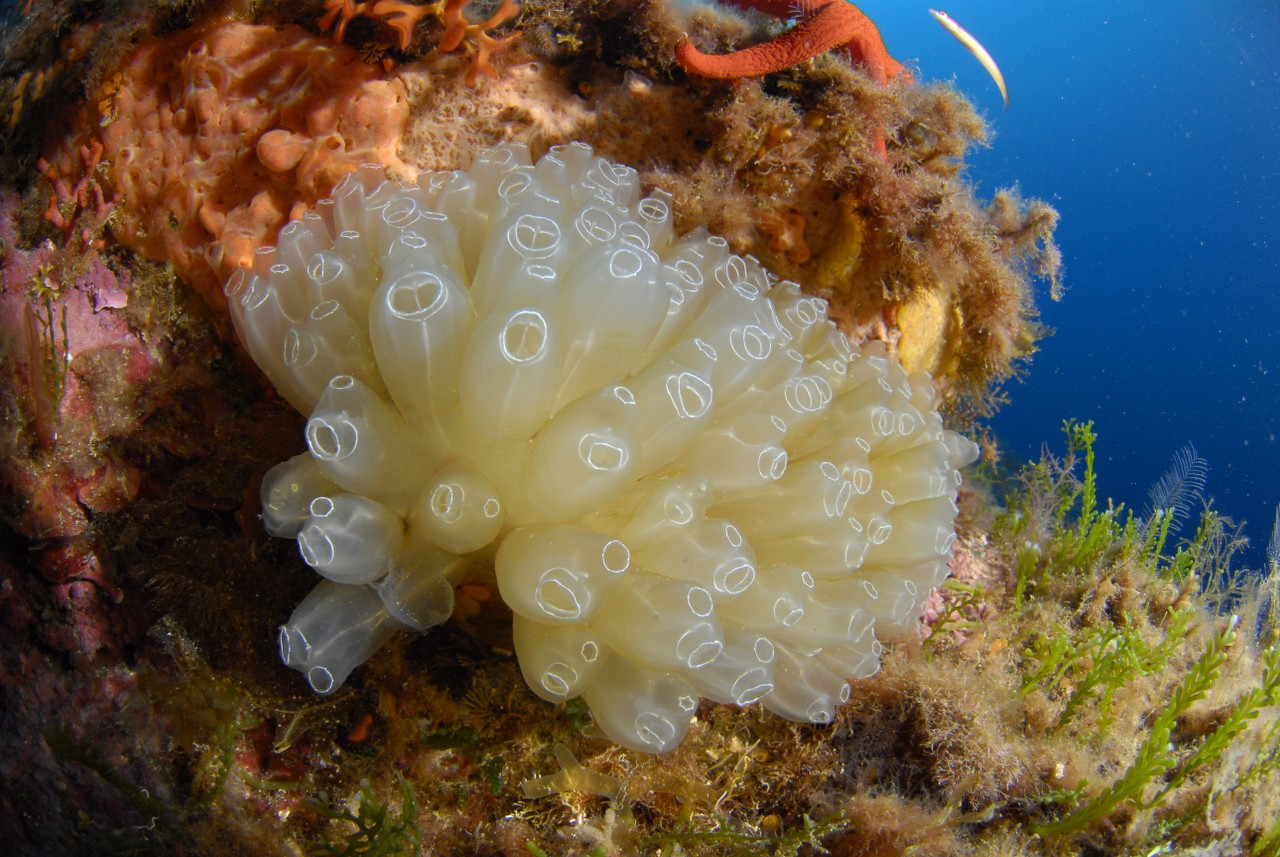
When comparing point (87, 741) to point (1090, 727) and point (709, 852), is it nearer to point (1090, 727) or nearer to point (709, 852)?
point (709, 852)

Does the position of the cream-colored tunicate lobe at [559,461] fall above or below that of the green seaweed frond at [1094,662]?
above

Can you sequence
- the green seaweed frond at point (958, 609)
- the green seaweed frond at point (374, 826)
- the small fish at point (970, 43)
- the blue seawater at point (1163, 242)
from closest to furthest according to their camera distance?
the green seaweed frond at point (374, 826) → the green seaweed frond at point (958, 609) → the small fish at point (970, 43) → the blue seawater at point (1163, 242)

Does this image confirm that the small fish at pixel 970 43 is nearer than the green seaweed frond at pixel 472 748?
No

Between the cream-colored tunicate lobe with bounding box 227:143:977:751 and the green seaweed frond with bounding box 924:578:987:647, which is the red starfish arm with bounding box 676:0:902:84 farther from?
the green seaweed frond with bounding box 924:578:987:647

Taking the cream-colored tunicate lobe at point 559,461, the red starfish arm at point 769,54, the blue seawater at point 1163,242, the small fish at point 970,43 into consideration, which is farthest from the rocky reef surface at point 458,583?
the blue seawater at point 1163,242

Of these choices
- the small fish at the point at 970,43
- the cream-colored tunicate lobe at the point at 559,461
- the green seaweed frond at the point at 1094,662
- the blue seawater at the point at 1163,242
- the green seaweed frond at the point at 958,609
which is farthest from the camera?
the blue seawater at the point at 1163,242

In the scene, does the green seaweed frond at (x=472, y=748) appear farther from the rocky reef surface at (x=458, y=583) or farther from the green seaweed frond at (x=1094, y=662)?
the green seaweed frond at (x=1094, y=662)

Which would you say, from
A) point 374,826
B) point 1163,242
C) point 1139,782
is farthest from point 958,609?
point 1163,242
